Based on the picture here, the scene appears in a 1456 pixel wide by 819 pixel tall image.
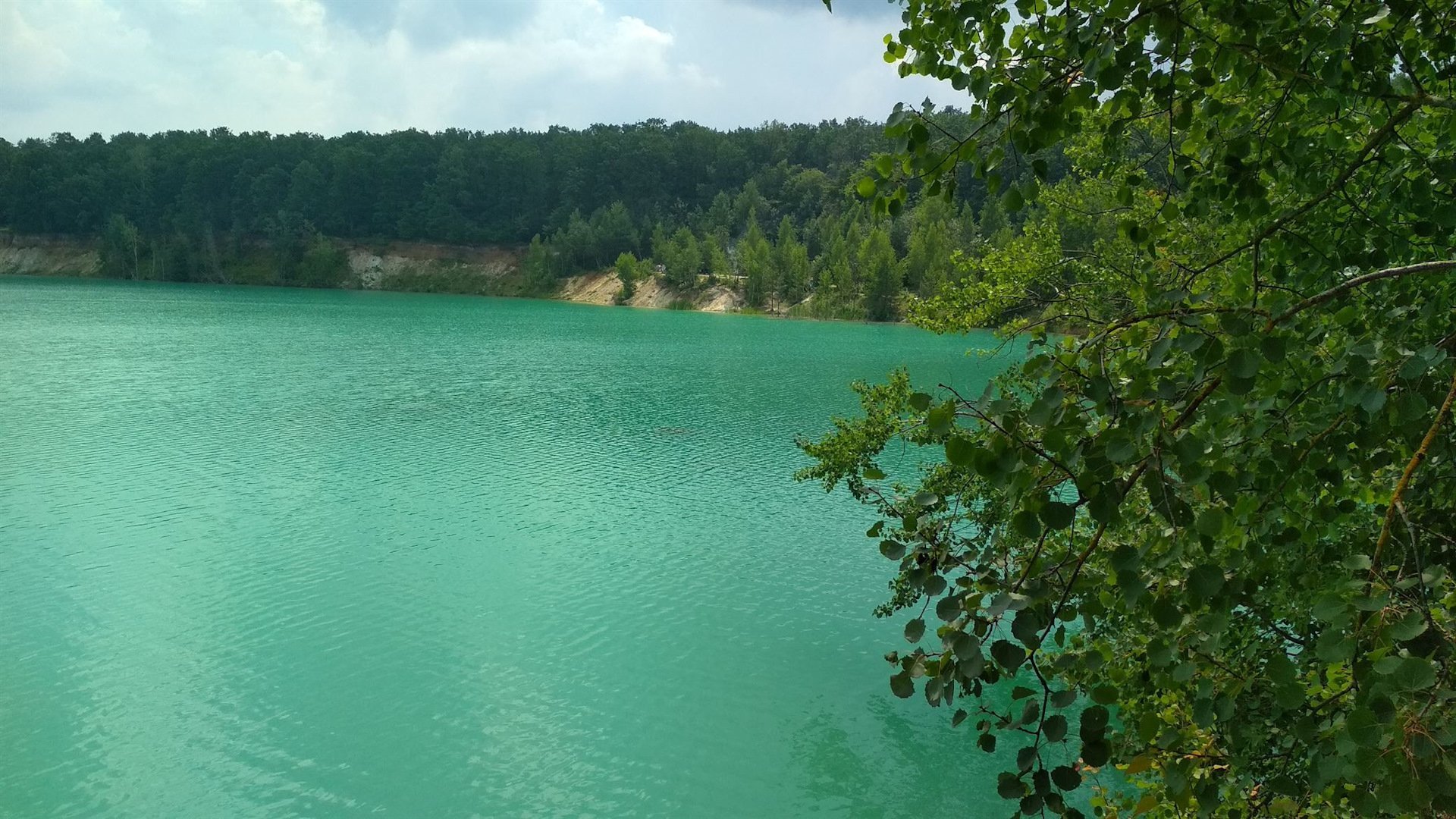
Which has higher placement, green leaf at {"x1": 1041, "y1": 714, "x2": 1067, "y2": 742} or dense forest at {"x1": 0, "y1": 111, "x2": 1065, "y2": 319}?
dense forest at {"x1": 0, "y1": 111, "x2": 1065, "y2": 319}

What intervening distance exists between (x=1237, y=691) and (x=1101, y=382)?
930 millimetres

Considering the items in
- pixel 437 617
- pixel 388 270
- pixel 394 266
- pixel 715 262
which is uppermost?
pixel 715 262

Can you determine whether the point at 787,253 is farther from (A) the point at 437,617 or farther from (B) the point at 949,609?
(B) the point at 949,609

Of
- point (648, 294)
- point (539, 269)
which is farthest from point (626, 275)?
point (539, 269)

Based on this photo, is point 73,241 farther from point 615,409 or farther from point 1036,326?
point 1036,326

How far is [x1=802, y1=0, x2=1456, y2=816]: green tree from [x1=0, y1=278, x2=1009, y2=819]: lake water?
9516 mm

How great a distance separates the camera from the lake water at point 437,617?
11.4 metres

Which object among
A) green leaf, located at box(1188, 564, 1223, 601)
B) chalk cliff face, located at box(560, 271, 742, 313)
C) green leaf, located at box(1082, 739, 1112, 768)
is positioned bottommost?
green leaf, located at box(1082, 739, 1112, 768)

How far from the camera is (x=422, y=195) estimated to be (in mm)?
129625

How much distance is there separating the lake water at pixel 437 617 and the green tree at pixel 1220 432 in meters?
9.52

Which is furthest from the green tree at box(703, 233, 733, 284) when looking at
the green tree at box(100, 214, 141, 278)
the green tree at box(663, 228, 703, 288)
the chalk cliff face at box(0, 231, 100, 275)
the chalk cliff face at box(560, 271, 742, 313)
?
the chalk cliff face at box(0, 231, 100, 275)

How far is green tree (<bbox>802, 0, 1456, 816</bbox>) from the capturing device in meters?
1.76

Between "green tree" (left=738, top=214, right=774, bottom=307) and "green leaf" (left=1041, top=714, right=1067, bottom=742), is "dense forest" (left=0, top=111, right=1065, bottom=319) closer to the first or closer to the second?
"green tree" (left=738, top=214, right=774, bottom=307)

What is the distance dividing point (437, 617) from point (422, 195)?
123785 millimetres
